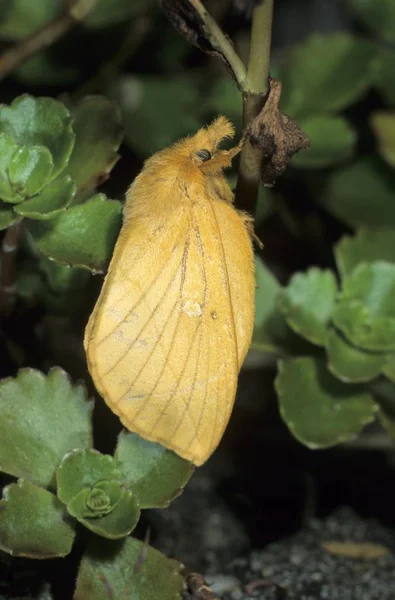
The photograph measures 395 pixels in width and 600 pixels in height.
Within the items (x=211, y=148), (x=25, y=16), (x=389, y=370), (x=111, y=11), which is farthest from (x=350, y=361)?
(x=25, y=16)

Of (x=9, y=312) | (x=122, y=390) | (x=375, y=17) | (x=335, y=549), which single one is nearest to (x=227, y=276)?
(x=122, y=390)

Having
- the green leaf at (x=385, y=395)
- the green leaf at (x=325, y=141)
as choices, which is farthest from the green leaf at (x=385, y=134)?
the green leaf at (x=385, y=395)

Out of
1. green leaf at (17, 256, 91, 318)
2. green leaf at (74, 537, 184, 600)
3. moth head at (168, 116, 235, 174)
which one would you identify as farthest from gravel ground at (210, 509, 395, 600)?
moth head at (168, 116, 235, 174)

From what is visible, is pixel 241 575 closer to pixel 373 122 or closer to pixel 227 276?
pixel 227 276

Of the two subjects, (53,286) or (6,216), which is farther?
(53,286)

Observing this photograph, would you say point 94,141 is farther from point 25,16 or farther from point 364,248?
point 25,16

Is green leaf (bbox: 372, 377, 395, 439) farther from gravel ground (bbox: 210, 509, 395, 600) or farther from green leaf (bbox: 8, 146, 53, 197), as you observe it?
green leaf (bbox: 8, 146, 53, 197)
